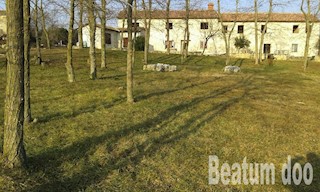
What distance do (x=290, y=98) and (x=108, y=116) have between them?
8701mm

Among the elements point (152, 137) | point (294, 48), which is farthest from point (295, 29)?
point (152, 137)

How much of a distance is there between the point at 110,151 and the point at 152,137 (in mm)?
1261

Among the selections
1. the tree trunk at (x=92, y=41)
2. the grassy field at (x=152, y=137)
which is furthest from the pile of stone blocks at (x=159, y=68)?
the grassy field at (x=152, y=137)

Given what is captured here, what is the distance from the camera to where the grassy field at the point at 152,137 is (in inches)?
195

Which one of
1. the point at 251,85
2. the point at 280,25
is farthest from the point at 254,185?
the point at 280,25

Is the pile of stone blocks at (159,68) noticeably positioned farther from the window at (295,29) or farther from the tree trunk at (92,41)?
the window at (295,29)

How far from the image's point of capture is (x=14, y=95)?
4777 mm

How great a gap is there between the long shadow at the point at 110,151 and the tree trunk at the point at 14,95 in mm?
384

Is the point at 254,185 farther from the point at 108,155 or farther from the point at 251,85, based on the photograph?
the point at 251,85

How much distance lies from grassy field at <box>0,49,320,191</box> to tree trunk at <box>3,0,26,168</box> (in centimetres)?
30

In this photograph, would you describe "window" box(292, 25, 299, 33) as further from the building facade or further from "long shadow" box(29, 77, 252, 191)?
"long shadow" box(29, 77, 252, 191)

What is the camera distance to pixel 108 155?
5773 millimetres

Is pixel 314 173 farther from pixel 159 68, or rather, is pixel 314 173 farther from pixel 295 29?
pixel 295 29

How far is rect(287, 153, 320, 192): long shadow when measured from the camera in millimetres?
5188
